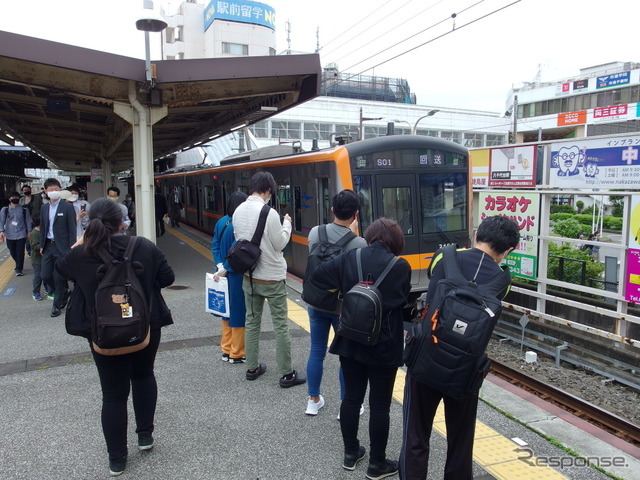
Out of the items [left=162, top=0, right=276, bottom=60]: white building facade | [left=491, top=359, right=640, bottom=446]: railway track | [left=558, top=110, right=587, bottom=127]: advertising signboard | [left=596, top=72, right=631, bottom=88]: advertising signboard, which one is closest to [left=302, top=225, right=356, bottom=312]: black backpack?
[left=491, top=359, right=640, bottom=446]: railway track

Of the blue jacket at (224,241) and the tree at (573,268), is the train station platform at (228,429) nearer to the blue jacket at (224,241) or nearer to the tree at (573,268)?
the blue jacket at (224,241)

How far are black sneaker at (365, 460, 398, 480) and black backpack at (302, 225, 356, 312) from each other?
3.09 ft

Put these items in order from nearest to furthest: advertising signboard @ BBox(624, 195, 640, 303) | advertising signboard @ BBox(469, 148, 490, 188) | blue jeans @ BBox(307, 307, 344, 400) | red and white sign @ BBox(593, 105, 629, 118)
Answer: blue jeans @ BBox(307, 307, 344, 400) → advertising signboard @ BBox(624, 195, 640, 303) → advertising signboard @ BBox(469, 148, 490, 188) → red and white sign @ BBox(593, 105, 629, 118)

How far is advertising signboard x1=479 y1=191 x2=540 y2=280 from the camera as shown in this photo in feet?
23.0

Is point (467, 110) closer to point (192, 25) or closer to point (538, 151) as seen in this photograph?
point (192, 25)

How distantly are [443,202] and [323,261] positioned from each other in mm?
5032

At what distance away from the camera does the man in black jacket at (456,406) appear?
243 cm

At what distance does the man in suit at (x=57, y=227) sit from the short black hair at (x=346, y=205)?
426 centimetres

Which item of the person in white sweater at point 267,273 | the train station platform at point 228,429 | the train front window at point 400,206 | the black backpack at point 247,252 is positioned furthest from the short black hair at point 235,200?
the train front window at point 400,206

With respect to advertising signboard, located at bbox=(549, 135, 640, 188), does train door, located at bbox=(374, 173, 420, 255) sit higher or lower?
lower

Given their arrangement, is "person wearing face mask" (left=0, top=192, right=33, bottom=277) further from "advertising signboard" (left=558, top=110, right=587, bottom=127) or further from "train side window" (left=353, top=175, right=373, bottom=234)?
"advertising signboard" (left=558, top=110, right=587, bottom=127)

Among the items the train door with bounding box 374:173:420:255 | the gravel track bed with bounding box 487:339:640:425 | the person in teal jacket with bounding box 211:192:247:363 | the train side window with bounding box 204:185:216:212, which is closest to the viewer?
the person in teal jacket with bounding box 211:192:247:363

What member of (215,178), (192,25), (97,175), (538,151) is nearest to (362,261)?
(538,151)

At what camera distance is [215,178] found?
569 inches
